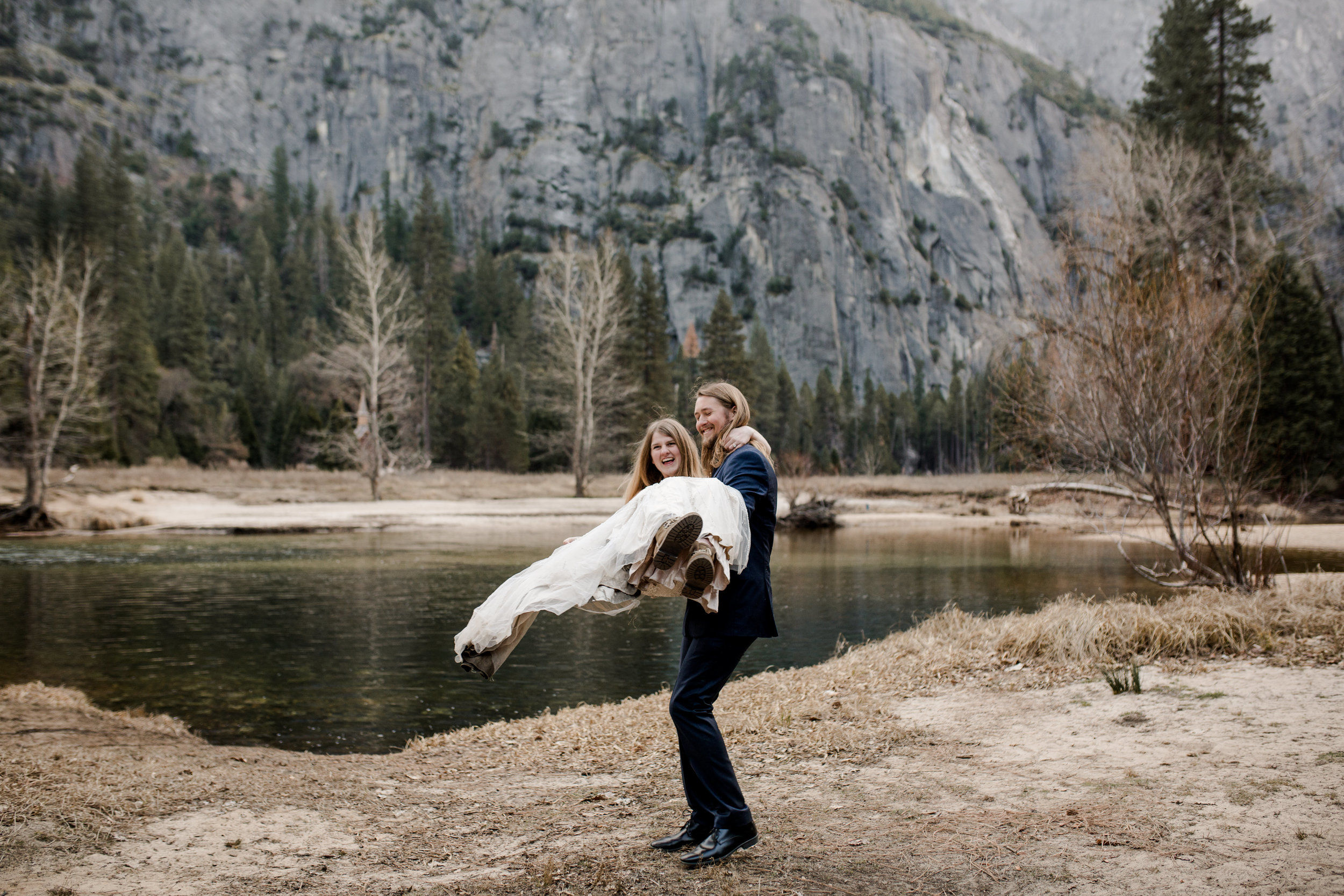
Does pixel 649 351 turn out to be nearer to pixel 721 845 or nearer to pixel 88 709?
pixel 88 709

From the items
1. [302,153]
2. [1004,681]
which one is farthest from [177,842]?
[302,153]

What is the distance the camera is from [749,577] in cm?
388

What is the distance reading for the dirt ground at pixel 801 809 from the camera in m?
3.66

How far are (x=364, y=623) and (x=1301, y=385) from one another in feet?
92.6

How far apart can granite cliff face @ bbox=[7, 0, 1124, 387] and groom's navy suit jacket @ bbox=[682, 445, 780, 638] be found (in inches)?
4870

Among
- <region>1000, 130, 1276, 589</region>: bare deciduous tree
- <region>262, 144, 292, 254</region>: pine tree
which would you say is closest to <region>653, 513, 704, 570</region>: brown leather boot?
<region>1000, 130, 1276, 589</region>: bare deciduous tree

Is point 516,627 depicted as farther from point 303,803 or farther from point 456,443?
point 456,443

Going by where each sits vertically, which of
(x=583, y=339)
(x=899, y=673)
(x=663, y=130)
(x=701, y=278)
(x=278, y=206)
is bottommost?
(x=899, y=673)

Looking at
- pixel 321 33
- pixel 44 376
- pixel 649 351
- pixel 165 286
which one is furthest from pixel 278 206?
pixel 44 376

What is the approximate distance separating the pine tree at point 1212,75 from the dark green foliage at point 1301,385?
8.08m

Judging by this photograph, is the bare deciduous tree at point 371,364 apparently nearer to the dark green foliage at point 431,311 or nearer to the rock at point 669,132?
the dark green foliage at point 431,311

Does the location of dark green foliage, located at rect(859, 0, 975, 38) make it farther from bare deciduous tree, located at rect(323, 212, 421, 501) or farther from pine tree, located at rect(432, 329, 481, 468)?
bare deciduous tree, located at rect(323, 212, 421, 501)

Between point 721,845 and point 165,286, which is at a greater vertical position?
point 165,286

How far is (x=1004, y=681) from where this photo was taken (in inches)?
303
